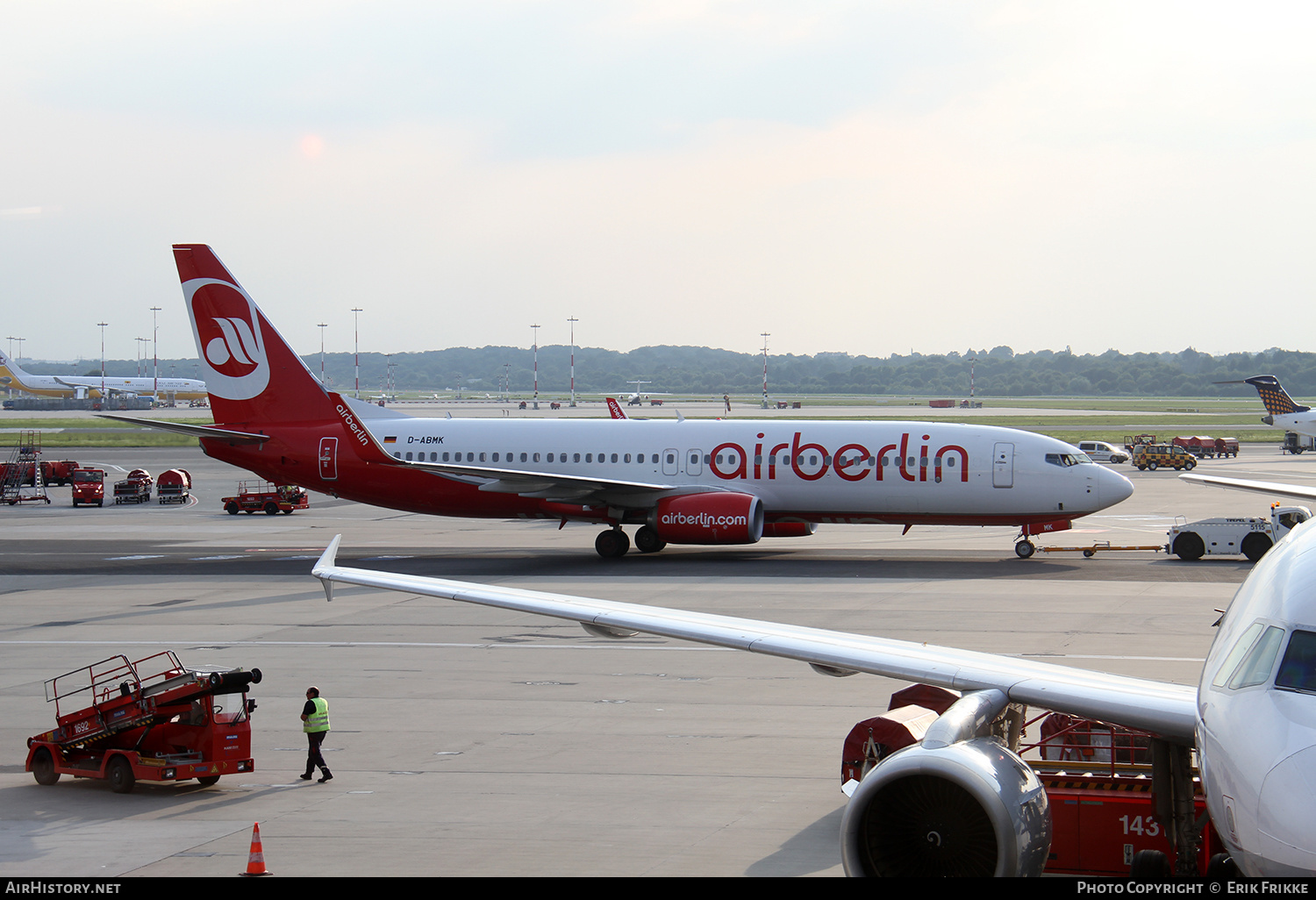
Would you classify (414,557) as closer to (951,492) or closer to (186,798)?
(951,492)

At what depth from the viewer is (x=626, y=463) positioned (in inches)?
1480

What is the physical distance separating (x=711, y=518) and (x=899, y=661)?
80.0 feet

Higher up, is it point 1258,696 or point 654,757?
point 1258,696

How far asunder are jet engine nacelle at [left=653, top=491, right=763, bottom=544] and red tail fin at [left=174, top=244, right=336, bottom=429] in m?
11.9

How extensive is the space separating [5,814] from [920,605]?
1908 cm

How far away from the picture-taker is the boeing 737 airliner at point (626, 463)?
34594 millimetres

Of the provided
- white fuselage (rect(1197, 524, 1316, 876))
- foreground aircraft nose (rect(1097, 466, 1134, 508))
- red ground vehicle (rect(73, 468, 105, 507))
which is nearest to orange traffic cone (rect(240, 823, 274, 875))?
white fuselage (rect(1197, 524, 1316, 876))

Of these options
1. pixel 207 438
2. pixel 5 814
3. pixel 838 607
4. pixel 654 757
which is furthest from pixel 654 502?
pixel 5 814

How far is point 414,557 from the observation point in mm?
37312

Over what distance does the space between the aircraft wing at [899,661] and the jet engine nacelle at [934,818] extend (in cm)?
125

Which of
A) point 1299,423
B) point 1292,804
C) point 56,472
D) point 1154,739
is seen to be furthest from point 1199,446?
point 1292,804

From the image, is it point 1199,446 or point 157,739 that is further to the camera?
point 1199,446

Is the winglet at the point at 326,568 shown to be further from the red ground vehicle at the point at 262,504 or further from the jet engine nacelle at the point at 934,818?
the red ground vehicle at the point at 262,504

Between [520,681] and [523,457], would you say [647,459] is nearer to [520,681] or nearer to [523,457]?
[523,457]
